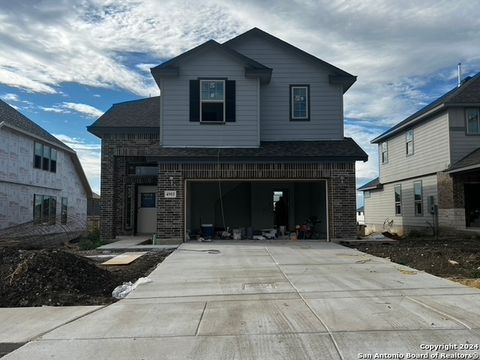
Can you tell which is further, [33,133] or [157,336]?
[33,133]

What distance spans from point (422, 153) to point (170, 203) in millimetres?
13311

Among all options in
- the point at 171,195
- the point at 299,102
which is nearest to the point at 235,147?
the point at 171,195

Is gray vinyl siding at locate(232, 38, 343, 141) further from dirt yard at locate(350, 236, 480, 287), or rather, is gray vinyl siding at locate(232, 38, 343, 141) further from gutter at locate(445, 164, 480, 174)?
dirt yard at locate(350, 236, 480, 287)

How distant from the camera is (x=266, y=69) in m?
16.9

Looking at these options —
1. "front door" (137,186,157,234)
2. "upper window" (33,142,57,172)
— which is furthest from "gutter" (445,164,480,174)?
"upper window" (33,142,57,172)

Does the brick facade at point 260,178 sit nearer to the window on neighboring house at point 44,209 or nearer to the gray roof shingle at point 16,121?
the gray roof shingle at point 16,121

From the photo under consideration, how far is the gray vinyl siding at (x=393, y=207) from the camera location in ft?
72.2

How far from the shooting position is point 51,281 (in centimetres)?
814

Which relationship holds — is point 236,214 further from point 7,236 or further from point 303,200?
point 7,236

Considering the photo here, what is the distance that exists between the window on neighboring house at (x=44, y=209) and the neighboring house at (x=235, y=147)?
5863mm

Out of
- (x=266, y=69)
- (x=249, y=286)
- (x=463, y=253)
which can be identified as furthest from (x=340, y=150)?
(x=249, y=286)

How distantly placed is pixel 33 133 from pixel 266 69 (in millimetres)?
12189

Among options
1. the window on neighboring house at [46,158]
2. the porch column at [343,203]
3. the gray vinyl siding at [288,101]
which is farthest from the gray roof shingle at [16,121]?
the porch column at [343,203]

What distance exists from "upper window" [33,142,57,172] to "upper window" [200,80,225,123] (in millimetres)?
10583
